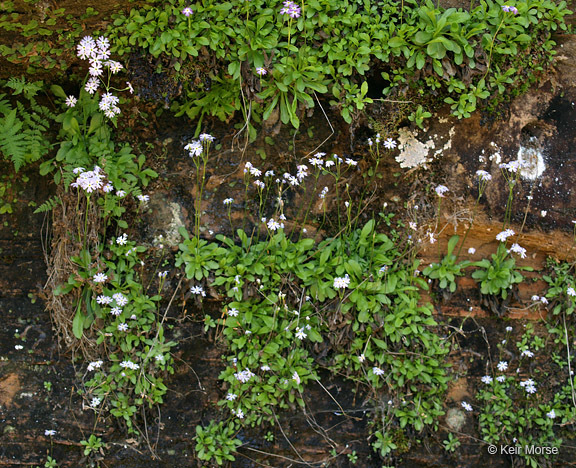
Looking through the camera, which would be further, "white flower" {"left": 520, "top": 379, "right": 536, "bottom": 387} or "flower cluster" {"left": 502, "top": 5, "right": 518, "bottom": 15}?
"white flower" {"left": 520, "top": 379, "right": 536, "bottom": 387}

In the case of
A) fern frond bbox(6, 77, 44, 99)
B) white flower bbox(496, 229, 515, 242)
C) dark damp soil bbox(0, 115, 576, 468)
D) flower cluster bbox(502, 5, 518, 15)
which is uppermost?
flower cluster bbox(502, 5, 518, 15)

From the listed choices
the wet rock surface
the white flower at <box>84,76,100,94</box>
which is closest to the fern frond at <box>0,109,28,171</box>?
the wet rock surface

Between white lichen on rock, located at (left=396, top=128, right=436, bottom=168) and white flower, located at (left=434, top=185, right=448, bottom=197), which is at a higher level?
white lichen on rock, located at (left=396, top=128, right=436, bottom=168)

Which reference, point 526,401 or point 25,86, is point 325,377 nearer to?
point 526,401

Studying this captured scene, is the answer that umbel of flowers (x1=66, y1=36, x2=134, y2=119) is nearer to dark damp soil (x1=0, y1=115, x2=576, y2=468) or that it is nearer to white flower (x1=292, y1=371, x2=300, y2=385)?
dark damp soil (x1=0, y1=115, x2=576, y2=468)

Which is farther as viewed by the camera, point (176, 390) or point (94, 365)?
point (176, 390)

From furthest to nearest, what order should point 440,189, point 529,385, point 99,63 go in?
point 529,385 < point 440,189 < point 99,63

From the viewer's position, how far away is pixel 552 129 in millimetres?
4117

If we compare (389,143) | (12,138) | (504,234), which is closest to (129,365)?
(12,138)

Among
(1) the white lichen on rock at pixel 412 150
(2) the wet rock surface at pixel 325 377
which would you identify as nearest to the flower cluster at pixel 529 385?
(2) the wet rock surface at pixel 325 377

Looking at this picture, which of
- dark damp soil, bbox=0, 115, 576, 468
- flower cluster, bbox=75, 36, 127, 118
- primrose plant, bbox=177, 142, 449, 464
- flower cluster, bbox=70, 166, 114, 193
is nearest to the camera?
flower cluster, bbox=70, 166, 114, 193

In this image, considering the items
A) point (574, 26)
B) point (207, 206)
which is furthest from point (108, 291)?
point (574, 26)

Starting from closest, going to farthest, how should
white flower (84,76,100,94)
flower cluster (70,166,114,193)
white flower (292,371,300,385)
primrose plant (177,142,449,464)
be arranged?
1. flower cluster (70,166,114,193)
2. white flower (84,76,100,94)
3. white flower (292,371,300,385)
4. primrose plant (177,142,449,464)

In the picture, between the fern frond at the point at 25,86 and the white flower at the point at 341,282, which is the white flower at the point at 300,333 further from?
the fern frond at the point at 25,86
